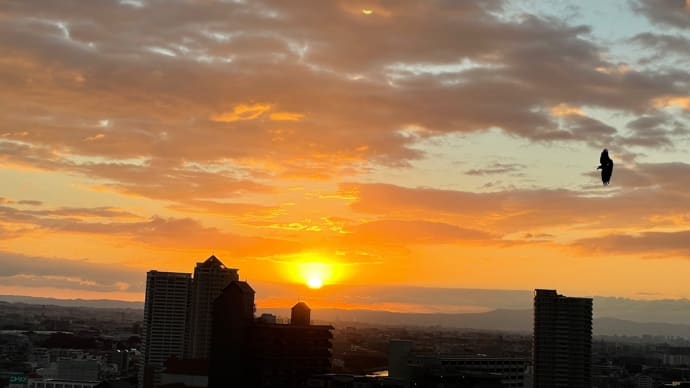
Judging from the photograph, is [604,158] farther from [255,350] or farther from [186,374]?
[186,374]

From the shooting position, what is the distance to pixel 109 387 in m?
157

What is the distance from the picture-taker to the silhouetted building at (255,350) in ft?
451

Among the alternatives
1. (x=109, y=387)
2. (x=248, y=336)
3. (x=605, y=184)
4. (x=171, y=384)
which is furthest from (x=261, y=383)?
(x=605, y=184)

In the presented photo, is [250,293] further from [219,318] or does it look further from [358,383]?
[358,383]

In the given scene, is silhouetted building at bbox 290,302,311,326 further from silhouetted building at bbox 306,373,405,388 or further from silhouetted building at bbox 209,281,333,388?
silhouetted building at bbox 306,373,405,388

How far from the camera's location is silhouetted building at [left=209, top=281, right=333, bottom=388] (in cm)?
13738

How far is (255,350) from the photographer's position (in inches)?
5536

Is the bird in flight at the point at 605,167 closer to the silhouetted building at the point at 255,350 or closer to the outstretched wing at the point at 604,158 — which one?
the outstretched wing at the point at 604,158

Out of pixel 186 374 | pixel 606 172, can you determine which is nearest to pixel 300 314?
pixel 186 374

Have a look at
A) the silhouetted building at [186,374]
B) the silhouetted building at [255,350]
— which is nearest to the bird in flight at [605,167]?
the silhouetted building at [255,350]

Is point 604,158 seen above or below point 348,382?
above

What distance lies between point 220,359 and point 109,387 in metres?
31.6

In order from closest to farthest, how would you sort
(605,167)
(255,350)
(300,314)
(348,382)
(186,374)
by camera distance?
(605,167) < (348,382) < (255,350) < (300,314) < (186,374)

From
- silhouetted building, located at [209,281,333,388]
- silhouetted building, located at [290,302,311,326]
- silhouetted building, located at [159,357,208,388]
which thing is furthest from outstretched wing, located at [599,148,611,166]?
silhouetted building, located at [159,357,208,388]
